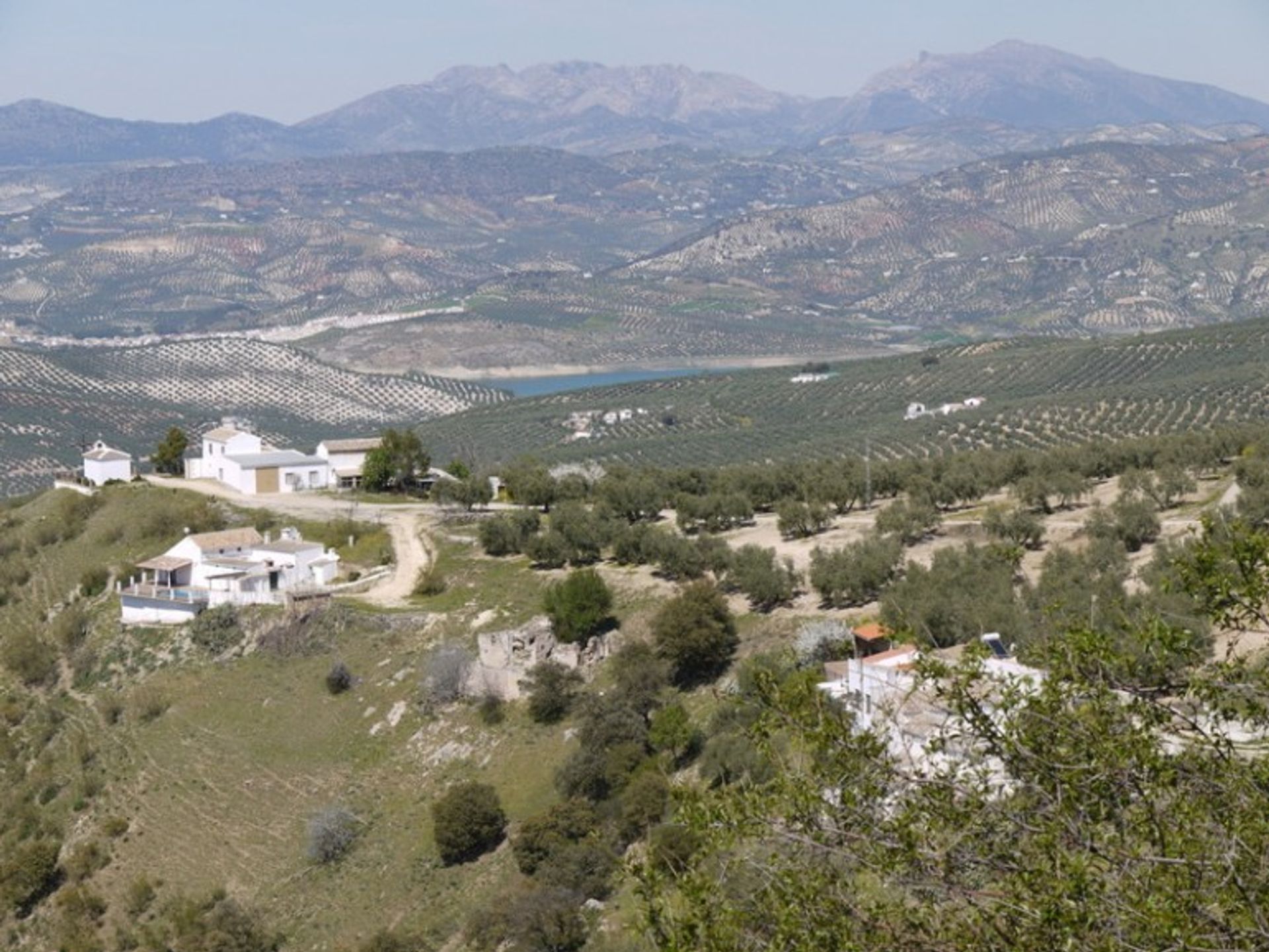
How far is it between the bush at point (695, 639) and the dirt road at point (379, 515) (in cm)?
907

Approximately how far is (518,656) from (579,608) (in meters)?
1.54

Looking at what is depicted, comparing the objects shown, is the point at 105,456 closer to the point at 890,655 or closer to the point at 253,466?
the point at 253,466

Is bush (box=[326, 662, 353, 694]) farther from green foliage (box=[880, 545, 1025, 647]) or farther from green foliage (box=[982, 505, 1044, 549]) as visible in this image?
green foliage (box=[982, 505, 1044, 549])

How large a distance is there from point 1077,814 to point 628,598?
25714 millimetres

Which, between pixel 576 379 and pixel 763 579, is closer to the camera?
pixel 763 579

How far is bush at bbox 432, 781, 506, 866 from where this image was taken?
25891 mm

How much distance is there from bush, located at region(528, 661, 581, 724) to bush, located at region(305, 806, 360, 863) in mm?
4026

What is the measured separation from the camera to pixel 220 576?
3844 centimetres

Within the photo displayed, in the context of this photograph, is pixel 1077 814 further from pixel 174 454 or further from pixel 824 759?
pixel 174 454

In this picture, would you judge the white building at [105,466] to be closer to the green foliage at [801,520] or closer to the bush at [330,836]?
the green foliage at [801,520]

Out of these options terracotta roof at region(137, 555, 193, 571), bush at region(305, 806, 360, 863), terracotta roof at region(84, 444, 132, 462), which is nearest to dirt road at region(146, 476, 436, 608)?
terracotta roof at region(84, 444, 132, 462)

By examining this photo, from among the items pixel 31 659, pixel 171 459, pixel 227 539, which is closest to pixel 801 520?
pixel 227 539

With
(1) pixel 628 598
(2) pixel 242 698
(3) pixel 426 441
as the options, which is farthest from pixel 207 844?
(3) pixel 426 441

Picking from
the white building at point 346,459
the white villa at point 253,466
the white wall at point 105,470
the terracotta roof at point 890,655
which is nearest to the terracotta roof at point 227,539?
the white villa at point 253,466
